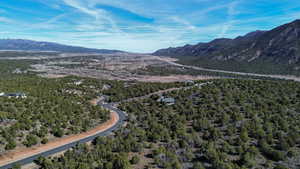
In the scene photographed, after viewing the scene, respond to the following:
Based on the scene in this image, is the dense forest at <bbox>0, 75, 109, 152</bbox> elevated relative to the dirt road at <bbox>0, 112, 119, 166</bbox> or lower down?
elevated

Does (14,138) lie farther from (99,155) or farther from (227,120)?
(227,120)

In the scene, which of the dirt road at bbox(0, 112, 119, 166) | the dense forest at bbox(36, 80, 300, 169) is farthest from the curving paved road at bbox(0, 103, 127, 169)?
the dense forest at bbox(36, 80, 300, 169)

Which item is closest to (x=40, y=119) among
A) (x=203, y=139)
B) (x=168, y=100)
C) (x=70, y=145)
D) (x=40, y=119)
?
(x=40, y=119)

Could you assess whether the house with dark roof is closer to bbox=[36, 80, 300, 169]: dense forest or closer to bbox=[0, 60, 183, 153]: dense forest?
bbox=[36, 80, 300, 169]: dense forest

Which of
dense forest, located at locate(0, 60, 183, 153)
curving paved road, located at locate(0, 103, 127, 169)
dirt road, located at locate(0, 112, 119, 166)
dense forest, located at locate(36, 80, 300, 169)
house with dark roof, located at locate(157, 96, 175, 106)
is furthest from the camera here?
house with dark roof, located at locate(157, 96, 175, 106)

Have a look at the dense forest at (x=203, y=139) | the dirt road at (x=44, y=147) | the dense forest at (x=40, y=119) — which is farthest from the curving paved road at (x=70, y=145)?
the dense forest at (x=40, y=119)

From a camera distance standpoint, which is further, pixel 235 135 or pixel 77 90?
pixel 77 90

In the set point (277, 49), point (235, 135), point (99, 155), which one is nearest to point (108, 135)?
point (99, 155)

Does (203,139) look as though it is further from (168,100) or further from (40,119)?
(40,119)

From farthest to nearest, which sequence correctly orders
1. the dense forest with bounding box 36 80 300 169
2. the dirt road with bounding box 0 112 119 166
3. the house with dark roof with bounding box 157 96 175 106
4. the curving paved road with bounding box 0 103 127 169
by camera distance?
1. the house with dark roof with bounding box 157 96 175 106
2. the dirt road with bounding box 0 112 119 166
3. the curving paved road with bounding box 0 103 127 169
4. the dense forest with bounding box 36 80 300 169
